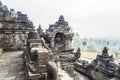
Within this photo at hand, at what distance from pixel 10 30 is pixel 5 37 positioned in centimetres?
55

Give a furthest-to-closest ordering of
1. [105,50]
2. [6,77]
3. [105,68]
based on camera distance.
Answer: [105,50] < [105,68] < [6,77]

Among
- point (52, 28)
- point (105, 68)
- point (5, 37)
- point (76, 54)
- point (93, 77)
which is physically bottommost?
point (93, 77)

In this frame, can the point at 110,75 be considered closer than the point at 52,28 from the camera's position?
Yes

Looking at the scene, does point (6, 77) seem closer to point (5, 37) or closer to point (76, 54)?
point (5, 37)

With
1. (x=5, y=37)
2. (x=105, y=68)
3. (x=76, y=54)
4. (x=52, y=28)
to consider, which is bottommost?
(x=105, y=68)

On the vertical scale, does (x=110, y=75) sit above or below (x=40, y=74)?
below

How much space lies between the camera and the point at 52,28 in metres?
15.0

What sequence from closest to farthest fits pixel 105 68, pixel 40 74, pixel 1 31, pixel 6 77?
pixel 40 74 < pixel 6 77 < pixel 1 31 < pixel 105 68

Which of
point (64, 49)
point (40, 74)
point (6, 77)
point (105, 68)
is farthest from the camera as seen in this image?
point (64, 49)

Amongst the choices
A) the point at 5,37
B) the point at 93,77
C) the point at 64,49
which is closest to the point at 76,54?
the point at 64,49

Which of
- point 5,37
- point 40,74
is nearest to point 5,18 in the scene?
point 5,37

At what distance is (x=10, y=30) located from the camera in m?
9.50

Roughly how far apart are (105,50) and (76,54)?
2.88 meters

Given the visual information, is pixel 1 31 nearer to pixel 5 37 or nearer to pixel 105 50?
pixel 5 37
